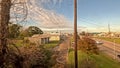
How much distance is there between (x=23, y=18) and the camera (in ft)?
44.7

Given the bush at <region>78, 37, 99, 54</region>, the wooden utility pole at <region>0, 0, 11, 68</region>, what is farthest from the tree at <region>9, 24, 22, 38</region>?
the bush at <region>78, 37, 99, 54</region>

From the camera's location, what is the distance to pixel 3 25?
→ 530 inches

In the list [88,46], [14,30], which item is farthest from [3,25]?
[88,46]

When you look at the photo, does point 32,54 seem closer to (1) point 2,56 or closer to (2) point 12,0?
(1) point 2,56

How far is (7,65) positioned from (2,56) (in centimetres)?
63

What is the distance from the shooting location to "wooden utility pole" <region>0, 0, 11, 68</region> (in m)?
13.3

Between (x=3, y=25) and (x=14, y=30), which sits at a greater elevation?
(x=3, y=25)

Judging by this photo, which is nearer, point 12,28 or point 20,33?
point 12,28

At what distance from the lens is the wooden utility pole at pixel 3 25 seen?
43.7 feet

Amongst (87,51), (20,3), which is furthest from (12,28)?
(87,51)

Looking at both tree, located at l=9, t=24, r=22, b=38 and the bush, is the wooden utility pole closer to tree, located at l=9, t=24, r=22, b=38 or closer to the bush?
tree, located at l=9, t=24, r=22, b=38

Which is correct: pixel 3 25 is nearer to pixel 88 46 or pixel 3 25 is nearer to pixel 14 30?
pixel 14 30

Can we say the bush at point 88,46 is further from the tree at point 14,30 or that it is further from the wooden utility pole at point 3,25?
the wooden utility pole at point 3,25

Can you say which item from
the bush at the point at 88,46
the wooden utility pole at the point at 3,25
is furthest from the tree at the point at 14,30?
the bush at the point at 88,46
